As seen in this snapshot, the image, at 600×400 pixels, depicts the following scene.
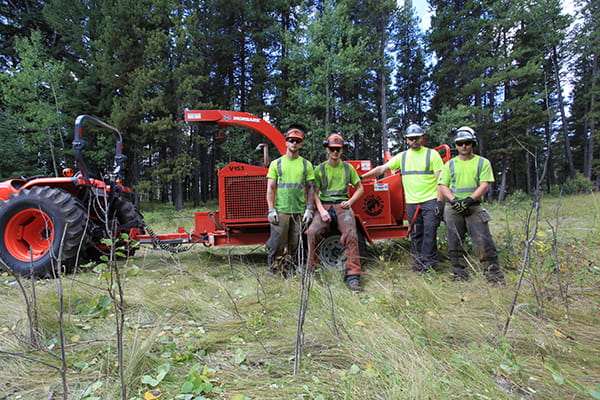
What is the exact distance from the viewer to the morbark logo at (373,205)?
4.37 meters

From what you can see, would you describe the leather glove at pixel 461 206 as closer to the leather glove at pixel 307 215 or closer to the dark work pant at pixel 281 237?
the leather glove at pixel 307 215

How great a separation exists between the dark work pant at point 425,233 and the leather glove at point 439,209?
25 millimetres

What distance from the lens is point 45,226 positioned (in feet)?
12.3

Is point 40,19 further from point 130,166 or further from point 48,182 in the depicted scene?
point 48,182

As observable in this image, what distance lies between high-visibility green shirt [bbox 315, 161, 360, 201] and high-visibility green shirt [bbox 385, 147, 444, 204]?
0.73 m

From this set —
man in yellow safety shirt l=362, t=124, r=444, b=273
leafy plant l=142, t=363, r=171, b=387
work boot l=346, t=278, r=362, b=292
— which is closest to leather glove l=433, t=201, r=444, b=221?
man in yellow safety shirt l=362, t=124, r=444, b=273

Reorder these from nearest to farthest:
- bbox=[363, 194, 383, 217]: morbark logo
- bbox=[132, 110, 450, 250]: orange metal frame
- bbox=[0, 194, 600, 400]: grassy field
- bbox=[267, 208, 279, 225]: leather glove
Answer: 1. bbox=[0, 194, 600, 400]: grassy field
2. bbox=[267, 208, 279, 225]: leather glove
3. bbox=[132, 110, 450, 250]: orange metal frame
4. bbox=[363, 194, 383, 217]: morbark logo

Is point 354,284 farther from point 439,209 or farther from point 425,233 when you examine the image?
point 439,209

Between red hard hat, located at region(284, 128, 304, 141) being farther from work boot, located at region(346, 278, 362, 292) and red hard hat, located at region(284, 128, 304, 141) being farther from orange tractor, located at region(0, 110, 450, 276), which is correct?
work boot, located at region(346, 278, 362, 292)

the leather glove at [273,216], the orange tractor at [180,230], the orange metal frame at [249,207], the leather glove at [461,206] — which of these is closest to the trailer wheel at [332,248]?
the orange tractor at [180,230]

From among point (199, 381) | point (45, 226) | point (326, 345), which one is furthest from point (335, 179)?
point (45, 226)

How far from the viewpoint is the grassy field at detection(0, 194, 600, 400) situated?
57.2 inches

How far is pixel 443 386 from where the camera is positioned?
1.41m

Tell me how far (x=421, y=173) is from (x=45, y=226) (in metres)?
4.80
